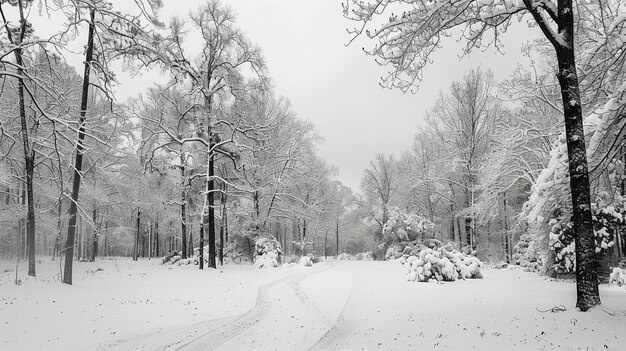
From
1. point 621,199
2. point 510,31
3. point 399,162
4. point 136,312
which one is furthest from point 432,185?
point 136,312

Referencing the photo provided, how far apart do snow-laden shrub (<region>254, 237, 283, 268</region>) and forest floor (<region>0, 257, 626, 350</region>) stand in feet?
32.9

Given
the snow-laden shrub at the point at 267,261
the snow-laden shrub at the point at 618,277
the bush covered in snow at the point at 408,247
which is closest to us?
the snow-laden shrub at the point at 618,277

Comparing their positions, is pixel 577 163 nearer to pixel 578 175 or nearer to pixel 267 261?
pixel 578 175

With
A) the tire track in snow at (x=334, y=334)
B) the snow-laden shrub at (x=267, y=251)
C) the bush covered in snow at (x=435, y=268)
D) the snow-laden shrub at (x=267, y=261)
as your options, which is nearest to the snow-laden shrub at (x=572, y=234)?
the bush covered in snow at (x=435, y=268)

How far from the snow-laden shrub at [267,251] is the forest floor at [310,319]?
32.9 feet

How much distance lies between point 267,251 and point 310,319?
53.1ft

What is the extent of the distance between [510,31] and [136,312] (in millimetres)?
10223

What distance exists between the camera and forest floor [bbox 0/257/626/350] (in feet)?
16.8

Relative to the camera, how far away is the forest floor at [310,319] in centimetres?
513

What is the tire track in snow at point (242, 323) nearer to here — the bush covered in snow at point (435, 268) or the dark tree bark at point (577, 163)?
the bush covered in snow at point (435, 268)

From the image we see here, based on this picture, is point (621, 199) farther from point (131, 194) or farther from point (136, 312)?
point (131, 194)

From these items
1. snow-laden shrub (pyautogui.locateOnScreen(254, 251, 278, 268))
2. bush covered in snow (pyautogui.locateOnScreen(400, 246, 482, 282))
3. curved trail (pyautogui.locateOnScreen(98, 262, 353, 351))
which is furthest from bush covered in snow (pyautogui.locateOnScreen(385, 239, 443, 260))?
curved trail (pyautogui.locateOnScreen(98, 262, 353, 351))

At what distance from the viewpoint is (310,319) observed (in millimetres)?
6859

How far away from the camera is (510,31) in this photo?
882 cm
